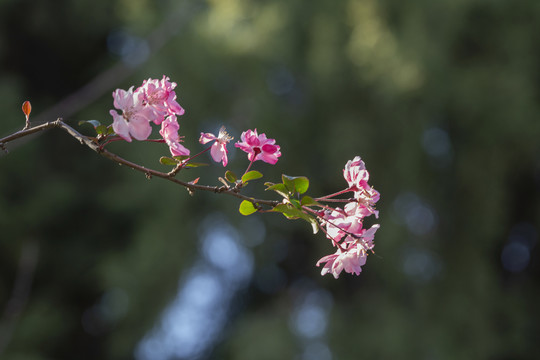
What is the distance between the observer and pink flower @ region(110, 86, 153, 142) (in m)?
0.49

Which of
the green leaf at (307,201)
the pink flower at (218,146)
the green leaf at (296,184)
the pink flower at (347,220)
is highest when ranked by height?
the pink flower at (218,146)

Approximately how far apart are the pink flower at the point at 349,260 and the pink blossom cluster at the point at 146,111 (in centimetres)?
18

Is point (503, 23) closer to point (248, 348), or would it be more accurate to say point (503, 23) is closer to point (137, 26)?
point (137, 26)

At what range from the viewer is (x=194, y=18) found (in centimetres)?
368

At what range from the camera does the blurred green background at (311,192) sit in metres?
3.18

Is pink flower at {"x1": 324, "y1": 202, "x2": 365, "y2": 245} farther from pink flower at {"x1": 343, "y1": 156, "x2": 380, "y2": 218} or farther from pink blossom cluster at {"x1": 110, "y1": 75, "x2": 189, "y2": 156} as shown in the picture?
pink blossom cluster at {"x1": 110, "y1": 75, "x2": 189, "y2": 156}

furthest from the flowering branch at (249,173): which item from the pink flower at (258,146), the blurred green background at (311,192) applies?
the blurred green background at (311,192)

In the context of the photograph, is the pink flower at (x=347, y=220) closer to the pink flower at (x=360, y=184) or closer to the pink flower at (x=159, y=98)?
the pink flower at (x=360, y=184)

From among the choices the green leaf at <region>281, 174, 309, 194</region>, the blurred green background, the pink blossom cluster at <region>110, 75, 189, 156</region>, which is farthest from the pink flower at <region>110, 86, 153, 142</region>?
the blurred green background

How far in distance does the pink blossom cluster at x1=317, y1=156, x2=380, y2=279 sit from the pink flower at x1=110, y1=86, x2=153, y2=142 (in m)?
0.18

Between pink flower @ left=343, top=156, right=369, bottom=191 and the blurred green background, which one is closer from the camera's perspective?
pink flower @ left=343, top=156, right=369, bottom=191

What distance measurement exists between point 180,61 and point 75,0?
1.10m

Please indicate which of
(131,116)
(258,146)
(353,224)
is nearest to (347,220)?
(353,224)

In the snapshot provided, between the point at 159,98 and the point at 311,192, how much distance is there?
272cm
